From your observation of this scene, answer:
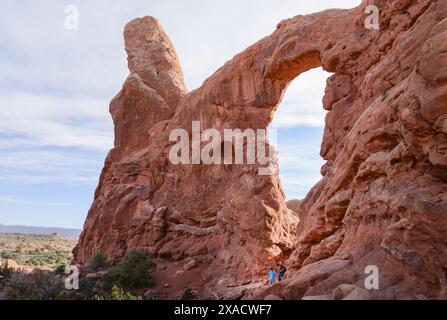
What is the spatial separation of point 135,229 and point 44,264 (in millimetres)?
30759

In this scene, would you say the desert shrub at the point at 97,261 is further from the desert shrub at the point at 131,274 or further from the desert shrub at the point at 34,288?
the desert shrub at the point at 34,288

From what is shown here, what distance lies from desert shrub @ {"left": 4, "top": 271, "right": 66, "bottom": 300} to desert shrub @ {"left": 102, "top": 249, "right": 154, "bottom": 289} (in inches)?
123

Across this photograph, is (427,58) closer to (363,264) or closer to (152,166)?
(363,264)

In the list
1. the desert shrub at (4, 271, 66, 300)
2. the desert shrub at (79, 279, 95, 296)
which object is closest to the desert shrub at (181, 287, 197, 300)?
the desert shrub at (79, 279, 95, 296)

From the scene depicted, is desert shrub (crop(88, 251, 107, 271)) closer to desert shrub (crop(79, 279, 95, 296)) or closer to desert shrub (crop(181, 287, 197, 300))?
desert shrub (crop(79, 279, 95, 296))

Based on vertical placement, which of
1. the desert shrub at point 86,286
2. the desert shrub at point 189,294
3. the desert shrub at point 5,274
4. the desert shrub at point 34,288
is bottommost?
the desert shrub at point 189,294

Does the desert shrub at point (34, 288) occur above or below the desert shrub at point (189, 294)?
above

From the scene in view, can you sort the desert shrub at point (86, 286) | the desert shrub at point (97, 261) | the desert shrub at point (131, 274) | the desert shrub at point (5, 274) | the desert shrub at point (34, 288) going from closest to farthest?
the desert shrub at point (34, 288), the desert shrub at point (86, 286), the desert shrub at point (5, 274), the desert shrub at point (131, 274), the desert shrub at point (97, 261)

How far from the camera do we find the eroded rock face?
32.4ft

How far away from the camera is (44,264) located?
51031mm

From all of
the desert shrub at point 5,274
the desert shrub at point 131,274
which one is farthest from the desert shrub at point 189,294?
the desert shrub at point 5,274

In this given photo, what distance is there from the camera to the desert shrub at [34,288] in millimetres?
A: 16891

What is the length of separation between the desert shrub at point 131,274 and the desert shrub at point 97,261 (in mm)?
2700
